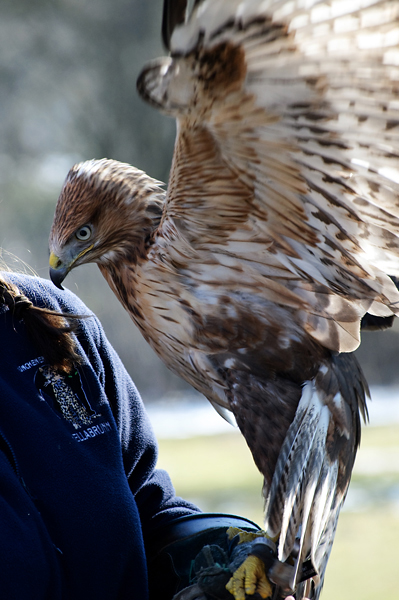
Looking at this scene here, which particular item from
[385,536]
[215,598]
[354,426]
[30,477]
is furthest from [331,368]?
[385,536]

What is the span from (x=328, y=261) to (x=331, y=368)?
0.20 metres

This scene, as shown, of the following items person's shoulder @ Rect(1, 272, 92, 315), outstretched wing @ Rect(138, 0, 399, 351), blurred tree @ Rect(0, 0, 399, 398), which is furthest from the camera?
blurred tree @ Rect(0, 0, 399, 398)

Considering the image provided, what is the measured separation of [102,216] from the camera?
1.07m

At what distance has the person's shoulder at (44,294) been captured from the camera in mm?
1107

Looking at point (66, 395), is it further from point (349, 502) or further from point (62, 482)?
point (349, 502)

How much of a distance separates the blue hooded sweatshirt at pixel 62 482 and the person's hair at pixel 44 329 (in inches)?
0.6

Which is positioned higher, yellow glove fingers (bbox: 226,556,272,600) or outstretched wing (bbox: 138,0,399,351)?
outstretched wing (bbox: 138,0,399,351)

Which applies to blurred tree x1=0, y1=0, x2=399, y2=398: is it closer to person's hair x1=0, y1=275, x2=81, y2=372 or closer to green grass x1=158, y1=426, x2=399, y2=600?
green grass x1=158, y1=426, x2=399, y2=600

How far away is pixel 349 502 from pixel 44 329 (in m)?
3.66

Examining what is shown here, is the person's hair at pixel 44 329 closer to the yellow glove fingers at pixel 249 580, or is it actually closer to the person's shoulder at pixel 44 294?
the person's shoulder at pixel 44 294

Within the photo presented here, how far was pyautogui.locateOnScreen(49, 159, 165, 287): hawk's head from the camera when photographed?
1038 mm

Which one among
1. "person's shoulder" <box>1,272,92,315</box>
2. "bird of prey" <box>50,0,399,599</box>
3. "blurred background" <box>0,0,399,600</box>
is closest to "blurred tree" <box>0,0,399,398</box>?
"blurred background" <box>0,0,399,600</box>

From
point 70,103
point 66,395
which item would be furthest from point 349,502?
point 70,103

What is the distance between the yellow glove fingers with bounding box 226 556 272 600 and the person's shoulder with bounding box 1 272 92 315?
1.77 feet
